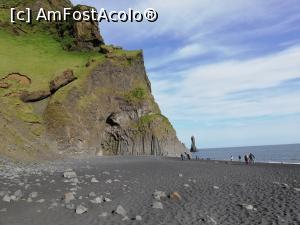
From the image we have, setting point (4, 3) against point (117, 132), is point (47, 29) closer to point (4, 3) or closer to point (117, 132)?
point (4, 3)

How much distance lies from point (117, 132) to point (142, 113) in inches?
381

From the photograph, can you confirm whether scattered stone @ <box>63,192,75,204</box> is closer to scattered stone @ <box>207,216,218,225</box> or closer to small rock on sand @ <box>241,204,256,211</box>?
scattered stone @ <box>207,216,218,225</box>

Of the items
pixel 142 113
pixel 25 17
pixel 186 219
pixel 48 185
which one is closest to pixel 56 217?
pixel 186 219

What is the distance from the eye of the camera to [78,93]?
9169 centimetres

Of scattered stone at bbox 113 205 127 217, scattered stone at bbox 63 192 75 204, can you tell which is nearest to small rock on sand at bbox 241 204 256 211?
scattered stone at bbox 113 205 127 217

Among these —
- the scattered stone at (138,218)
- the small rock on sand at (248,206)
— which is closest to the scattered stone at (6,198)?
the scattered stone at (138,218)

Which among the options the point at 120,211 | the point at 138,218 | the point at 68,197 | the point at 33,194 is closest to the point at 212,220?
the point at 138,218

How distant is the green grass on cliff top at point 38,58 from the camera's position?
8881cm

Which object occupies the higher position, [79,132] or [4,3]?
[4,3]

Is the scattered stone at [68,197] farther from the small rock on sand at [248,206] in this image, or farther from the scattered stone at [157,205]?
the small rock on sand at [248,206]

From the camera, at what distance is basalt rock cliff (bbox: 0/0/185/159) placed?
3275 inches

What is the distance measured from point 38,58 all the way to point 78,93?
59.4ft

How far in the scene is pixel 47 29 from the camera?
125 metres

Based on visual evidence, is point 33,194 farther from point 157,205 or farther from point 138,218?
point 138,218
